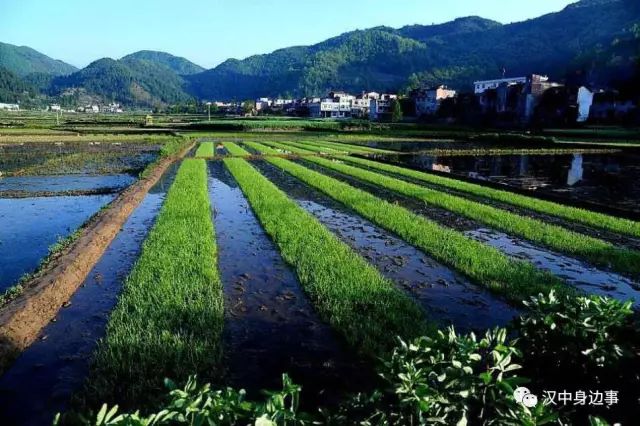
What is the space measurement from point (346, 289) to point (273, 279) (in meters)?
1.51

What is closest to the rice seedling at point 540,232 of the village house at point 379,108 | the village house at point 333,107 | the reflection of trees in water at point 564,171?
the reflection of trees in water at point 564,171

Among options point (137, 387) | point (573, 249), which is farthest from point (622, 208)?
point (137, 387)

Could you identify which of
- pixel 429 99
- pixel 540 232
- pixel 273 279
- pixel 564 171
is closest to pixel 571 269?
pixel 540 232

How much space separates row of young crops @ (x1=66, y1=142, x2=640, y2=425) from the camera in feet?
7.97

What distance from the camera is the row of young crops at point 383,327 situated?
2428 millimetres

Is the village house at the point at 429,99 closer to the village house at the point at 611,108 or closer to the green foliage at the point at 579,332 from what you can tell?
the village house at the point at 611,108

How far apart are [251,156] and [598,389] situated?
2730 centimetres

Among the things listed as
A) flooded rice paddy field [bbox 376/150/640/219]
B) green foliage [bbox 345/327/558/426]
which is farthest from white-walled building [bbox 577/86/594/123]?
green foliage [bbox 345/327/558/426]

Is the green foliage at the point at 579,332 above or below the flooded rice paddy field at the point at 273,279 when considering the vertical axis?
above

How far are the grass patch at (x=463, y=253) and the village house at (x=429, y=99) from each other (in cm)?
7875

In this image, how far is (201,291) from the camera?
6.84 m

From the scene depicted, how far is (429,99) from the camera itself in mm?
91062

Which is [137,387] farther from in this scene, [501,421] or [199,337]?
[501,421]

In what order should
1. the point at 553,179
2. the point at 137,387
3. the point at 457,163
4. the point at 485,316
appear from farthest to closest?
the point at 457,163 → the point at 553,179 → the point at 485,316 → the point at 137,387
